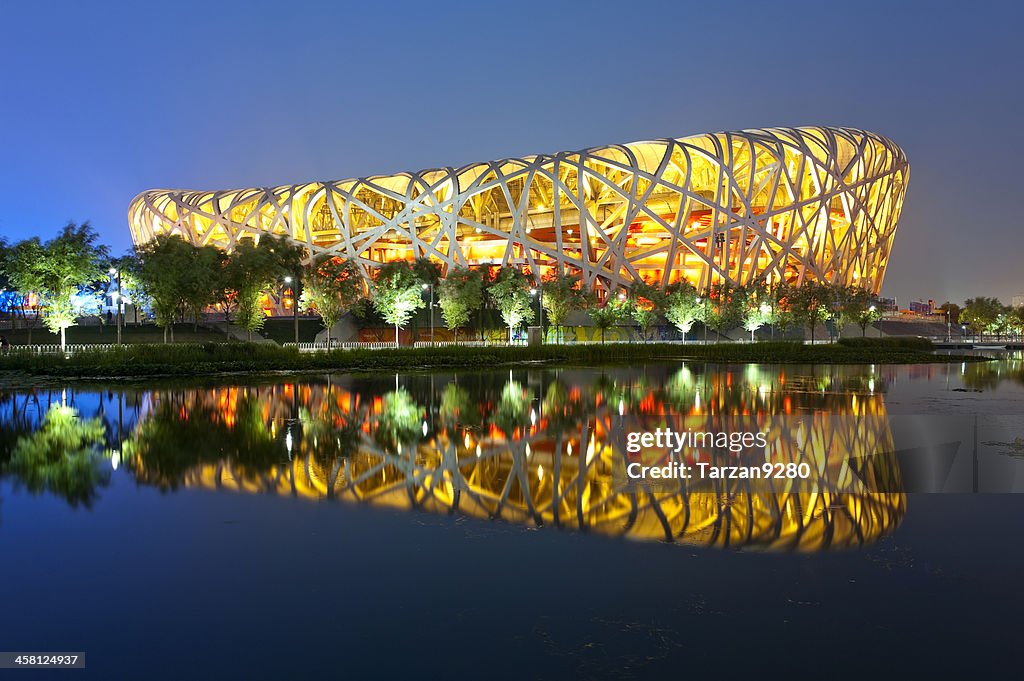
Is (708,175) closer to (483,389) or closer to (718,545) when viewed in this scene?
(483,389)

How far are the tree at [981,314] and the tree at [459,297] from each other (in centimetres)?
7565

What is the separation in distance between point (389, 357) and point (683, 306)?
3237 cm

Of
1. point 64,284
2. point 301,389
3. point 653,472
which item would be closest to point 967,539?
point 653,472

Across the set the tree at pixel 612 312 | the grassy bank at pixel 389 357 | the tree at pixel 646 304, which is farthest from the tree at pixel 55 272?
the tree at pixel 646 304

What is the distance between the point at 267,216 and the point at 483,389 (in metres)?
72.4

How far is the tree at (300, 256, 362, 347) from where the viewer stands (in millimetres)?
50594

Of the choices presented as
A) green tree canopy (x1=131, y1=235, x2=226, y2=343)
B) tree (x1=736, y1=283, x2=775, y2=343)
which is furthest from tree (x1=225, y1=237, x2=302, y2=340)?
tree (x1=736, y1=283, x2=775, y2=343)

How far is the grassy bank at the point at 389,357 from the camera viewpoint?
2909 centimetres

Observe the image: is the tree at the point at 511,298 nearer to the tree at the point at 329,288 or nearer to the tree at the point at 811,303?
the tree at the point at 329,288

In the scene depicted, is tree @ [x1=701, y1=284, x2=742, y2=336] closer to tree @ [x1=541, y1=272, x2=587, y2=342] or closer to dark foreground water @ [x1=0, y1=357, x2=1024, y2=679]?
tree @ [x1=541, y1=272, x2=587, y2=342]

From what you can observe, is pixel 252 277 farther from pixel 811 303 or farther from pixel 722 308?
pixel 811 303

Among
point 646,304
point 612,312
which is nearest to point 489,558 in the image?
point 612,312

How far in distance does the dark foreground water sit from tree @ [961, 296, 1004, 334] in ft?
330

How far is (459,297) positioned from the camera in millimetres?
56469
